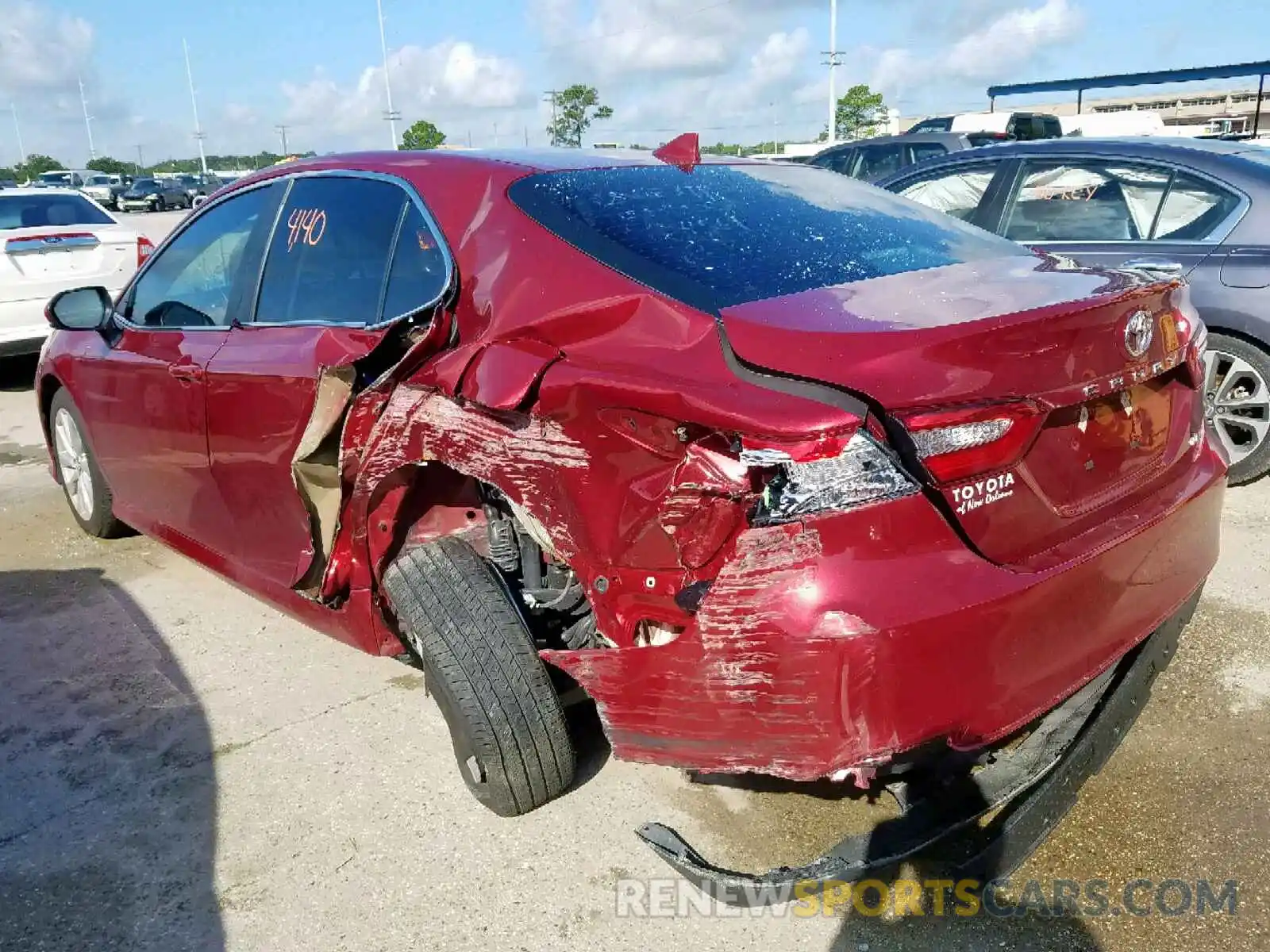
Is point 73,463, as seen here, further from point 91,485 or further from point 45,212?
point 45,212

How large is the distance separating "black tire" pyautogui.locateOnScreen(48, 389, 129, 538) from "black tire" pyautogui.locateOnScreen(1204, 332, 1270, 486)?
16.0 feet

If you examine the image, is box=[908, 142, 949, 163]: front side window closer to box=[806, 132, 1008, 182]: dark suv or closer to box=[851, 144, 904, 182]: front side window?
box=[806, 132, 1008, 182]: dark suv

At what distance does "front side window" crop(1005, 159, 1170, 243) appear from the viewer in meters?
5.02

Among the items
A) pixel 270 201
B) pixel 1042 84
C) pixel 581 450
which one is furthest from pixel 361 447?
pixel 1042 84

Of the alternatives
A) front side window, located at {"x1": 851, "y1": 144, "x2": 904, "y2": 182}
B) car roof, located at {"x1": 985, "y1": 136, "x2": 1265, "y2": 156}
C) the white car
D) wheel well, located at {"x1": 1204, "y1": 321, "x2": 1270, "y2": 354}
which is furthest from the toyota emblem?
front side window, located at {"x1": 851, "y1": 144, "x2": 904, "y2": 182}

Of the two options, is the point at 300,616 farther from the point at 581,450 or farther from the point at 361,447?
the point at 581,450

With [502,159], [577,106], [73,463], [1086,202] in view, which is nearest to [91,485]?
[73,463]

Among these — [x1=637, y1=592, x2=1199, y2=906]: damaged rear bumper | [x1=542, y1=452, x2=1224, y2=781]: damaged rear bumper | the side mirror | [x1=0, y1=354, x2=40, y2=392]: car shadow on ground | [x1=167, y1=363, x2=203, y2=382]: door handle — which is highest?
the side mirror

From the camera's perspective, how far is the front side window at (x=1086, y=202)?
502 cm

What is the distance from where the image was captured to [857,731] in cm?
185

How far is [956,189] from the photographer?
5730 mm

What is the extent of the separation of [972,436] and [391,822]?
1737 mm

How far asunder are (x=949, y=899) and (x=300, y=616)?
1985 mm

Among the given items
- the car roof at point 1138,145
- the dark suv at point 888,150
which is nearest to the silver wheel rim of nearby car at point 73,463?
the car roof at point 1138,145
